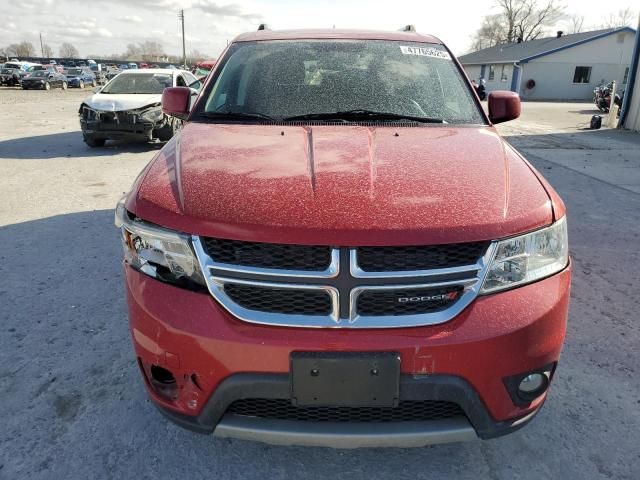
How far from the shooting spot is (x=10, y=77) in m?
35.5

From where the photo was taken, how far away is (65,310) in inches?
129

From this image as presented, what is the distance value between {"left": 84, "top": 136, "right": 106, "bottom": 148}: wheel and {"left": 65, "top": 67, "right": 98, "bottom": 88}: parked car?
30.9 m

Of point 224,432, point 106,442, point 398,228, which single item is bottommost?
point 106,442

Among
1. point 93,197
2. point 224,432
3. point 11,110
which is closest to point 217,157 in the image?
point 224,432

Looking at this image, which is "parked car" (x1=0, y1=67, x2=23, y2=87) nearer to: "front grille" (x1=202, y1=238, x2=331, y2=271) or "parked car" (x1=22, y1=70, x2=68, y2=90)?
"parked car" (x1=22, y1=70, x2=68, y2=90)

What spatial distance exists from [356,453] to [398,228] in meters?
1.06

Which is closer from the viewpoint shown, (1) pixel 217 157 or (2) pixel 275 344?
(2) pixel 275 344

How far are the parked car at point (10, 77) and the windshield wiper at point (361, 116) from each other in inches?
1589

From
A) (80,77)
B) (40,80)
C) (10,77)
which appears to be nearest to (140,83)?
(40,80)

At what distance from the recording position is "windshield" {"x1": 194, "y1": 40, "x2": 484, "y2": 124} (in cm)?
280

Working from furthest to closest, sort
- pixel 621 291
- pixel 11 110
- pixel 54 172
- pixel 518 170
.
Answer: pixel 11 110 → pixel 54 172 → pixel 621 291 → pixel 518 170

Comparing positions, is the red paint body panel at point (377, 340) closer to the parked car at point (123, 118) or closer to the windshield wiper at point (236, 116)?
the windshield wiper at point (236, 116)

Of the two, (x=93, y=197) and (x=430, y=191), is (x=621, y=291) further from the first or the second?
(x=93, y=197)

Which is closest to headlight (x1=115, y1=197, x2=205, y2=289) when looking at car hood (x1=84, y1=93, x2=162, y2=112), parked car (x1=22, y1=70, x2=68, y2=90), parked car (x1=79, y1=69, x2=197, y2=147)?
parked car (x1=79, y1=69, x2=197, y2=147)
